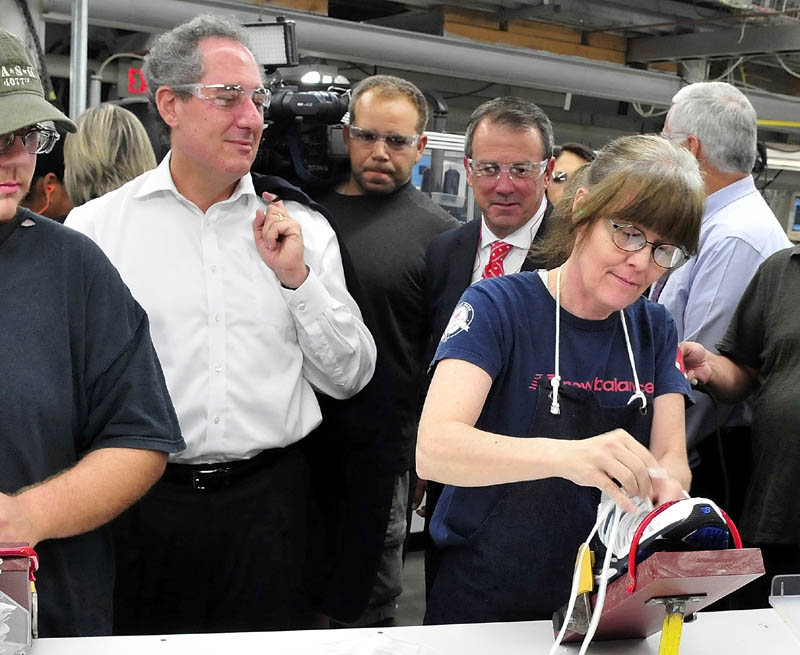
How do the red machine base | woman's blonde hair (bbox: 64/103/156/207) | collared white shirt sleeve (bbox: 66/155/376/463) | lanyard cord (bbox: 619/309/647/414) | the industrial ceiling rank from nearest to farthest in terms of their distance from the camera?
1. the red machine base
2. lanyard cord (bbox: 619/309/647/414)
3. collared white shirt sleeve (bbox: 66/155/376/463)
4. woman's blonde hair (bbox: 64/103/156/207)
5. the industrial ceiling

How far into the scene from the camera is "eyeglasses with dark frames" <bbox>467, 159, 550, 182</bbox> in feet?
7.88

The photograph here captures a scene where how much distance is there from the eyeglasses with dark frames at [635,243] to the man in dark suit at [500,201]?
2.74ft

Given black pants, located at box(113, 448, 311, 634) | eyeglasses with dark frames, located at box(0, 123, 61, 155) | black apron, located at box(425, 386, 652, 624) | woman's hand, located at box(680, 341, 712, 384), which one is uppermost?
eyeglasses with dark frames, located at box(0, 123, 61, 155)

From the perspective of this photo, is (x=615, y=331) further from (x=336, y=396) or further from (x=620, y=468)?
(x=336, y=396)

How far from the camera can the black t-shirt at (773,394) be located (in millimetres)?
2094

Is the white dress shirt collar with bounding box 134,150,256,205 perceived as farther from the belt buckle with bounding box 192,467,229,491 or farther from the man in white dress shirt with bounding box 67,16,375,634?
the belt buckle with bounding box 192,467,229,491

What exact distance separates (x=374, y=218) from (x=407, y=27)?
3.76 metres

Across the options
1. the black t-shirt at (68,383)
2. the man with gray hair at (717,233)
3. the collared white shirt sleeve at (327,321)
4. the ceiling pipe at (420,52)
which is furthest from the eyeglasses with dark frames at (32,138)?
the ceiling pipe at (420,52)

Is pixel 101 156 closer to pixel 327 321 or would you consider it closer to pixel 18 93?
pixel 327 321

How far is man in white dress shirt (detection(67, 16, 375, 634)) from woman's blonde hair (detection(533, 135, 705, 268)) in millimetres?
697

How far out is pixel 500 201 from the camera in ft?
7.90

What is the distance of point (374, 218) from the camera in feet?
9.28

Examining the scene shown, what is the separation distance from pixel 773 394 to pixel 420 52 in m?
3.50

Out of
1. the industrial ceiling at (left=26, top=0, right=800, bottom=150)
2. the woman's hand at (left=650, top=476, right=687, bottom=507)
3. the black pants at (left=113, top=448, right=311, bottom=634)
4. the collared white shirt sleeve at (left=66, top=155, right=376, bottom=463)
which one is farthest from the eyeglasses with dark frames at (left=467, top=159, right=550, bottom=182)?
the industrial ceiling at (left=26, top=0, right=800, bottom=150)
